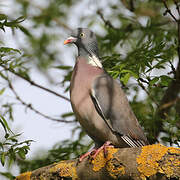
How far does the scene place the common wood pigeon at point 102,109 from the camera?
115 inches

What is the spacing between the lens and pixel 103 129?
293cm

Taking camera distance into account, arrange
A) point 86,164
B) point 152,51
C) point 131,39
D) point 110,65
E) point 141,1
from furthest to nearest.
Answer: point 141,1 → point 131,39 → point 110,65 → point 152,51 → point 86,164

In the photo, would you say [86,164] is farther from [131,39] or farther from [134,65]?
[131,39]

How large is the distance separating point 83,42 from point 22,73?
0.68 metres

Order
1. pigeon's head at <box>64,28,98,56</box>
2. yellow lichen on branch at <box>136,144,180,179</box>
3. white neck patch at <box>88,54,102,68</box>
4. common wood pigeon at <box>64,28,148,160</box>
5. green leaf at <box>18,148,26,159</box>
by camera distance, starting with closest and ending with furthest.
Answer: yellow lichen on branch at <box>136,144,180,179</box> → green leaf at <box>18,148,26,159</box> → common wood pigeon at <box>64,28,148,160</box> → white neck patch at <box>88,54,102,68</box> → pigeon's head at <box>64,28,98,56</box>

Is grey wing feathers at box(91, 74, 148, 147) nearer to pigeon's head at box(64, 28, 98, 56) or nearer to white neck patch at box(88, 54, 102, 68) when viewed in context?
white neck patch at box(88, 54, 102, 68)

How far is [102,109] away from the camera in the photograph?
296 centimetres

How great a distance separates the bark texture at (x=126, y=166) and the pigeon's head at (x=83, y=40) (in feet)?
4.41

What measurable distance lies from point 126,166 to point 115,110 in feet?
3.09

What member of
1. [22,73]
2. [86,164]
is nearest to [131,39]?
[22,73]

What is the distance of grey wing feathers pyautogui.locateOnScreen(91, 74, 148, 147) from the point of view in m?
2.98

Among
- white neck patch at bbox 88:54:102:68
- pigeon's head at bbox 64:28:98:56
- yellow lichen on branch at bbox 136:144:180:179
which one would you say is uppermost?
pigeon's head at bbox 64:28:98:56

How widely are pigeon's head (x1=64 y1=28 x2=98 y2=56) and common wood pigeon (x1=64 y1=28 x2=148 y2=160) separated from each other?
255mm

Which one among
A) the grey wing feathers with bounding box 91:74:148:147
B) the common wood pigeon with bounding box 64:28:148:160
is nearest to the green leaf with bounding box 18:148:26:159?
the common wood pigeon with bounding box 64:28:148:160
